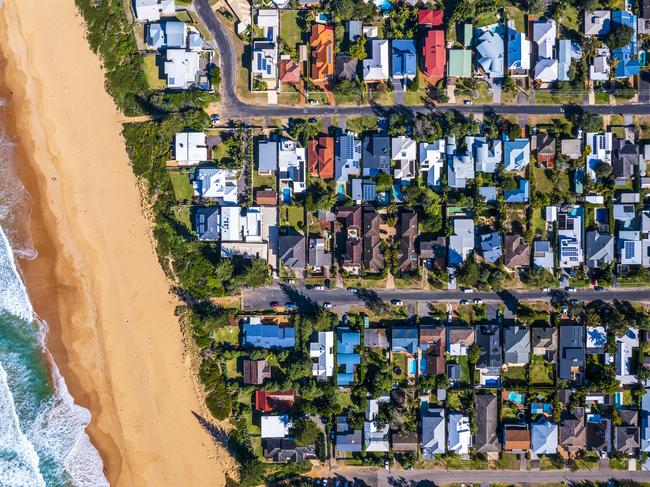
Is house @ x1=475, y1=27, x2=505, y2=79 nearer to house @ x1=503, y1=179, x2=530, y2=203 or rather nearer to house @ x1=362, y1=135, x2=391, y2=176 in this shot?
house @ x1=503, y1=179, x2=530, y2=203

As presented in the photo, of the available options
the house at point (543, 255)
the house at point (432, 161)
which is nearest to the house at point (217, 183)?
the house at point (432, 161)

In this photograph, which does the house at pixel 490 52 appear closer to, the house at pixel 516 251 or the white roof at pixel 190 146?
the house at pixel 516 251

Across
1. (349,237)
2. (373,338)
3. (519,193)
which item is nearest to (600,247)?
(519,193)

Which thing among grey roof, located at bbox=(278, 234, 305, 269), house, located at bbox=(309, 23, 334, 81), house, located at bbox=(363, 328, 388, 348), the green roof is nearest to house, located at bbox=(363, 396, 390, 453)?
house, located at bbox=(363, 328, 388, 348)

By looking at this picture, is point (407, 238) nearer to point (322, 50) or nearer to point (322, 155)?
point (322, 155)

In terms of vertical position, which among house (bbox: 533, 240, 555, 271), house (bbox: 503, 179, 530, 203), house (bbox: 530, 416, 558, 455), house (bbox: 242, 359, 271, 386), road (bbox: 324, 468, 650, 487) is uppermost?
house (bbox: 503, 179, 530, 203)

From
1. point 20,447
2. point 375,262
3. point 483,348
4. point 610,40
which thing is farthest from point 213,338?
point 610,40
